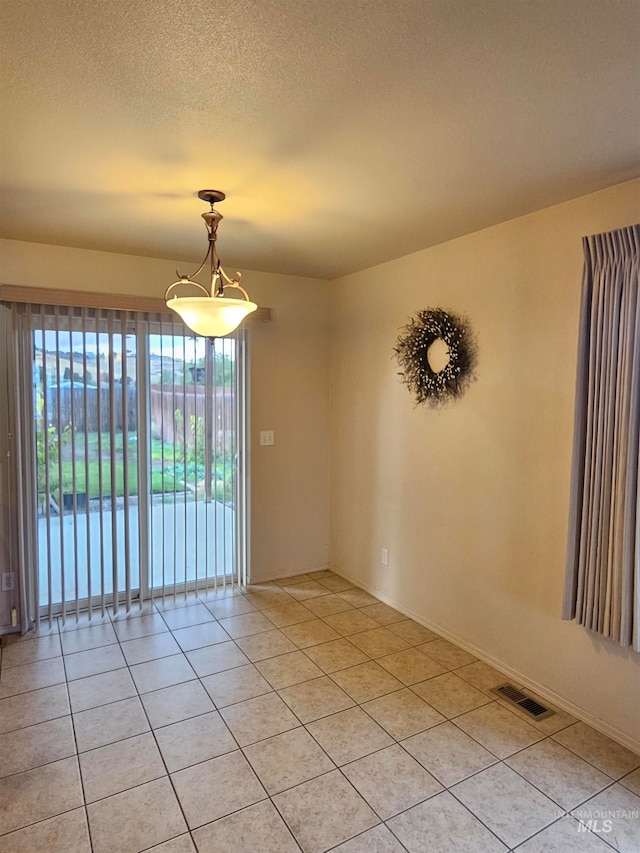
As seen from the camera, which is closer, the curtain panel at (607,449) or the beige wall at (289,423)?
the curtain panel at (607,449)

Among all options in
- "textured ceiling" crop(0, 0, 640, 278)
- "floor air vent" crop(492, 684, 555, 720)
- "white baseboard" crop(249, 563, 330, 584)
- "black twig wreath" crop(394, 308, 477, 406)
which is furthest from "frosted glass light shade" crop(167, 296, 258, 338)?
"white baseboard" crop(249, 563, 330, 584)

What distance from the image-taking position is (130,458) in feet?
11.6

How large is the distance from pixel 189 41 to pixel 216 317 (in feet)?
3.27

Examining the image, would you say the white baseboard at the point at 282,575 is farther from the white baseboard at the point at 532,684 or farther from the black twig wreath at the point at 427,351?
the black twig wreath at the point at 427,351

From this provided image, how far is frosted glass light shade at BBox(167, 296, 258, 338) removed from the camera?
211 cm

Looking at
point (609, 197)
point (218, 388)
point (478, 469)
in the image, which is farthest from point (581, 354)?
point (218, 388)

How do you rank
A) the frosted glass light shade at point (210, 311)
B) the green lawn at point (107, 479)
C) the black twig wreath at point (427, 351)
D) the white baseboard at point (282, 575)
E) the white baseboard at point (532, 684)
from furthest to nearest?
the white baseboard at point (282, 575)
the green lawn at point (107, 479)
the black twig wreath at point (427, 351)
the white baseboard at point (532, 684)
the frosted glass light shade at point (210, 311)

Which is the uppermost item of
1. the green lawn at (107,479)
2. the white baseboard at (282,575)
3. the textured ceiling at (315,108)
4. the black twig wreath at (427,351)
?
the textured ceiling at (315,108)

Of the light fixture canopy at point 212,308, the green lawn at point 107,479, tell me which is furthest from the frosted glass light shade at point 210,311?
the green lawn at point 107,479

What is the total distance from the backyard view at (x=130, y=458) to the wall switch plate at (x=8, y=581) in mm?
173

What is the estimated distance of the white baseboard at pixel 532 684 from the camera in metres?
2.32

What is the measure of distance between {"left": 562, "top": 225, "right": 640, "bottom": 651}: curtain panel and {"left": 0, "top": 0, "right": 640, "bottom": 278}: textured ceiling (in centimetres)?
40

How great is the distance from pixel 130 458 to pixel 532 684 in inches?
108

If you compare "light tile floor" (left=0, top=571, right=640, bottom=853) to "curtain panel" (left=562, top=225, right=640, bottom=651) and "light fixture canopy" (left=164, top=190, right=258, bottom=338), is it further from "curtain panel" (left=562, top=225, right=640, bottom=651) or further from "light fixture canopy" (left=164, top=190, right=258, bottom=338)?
"light fixture canopy" (left=164, top=190, right=258, bottom=338)
